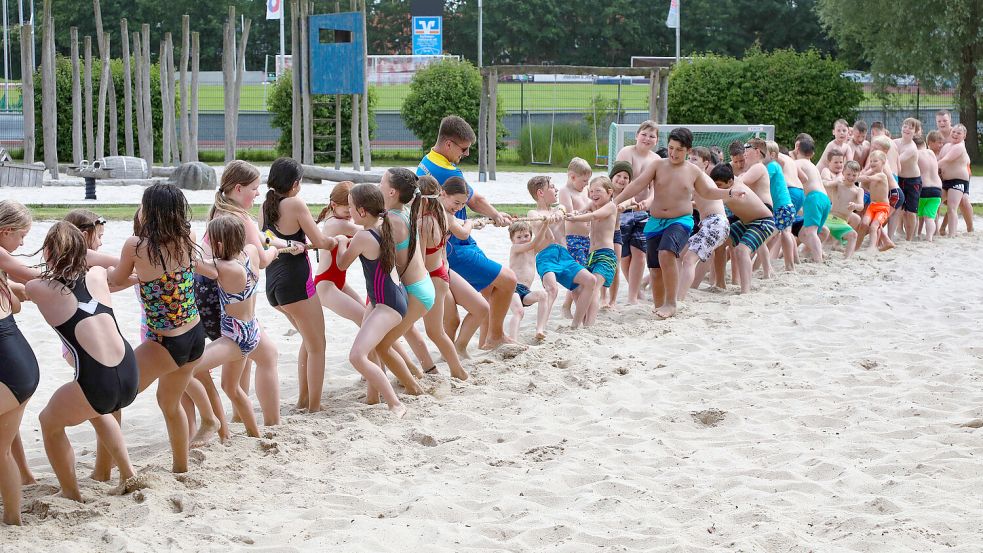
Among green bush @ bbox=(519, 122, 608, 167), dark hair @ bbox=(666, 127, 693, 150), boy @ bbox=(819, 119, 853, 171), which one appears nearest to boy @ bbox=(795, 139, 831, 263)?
boy @ bbox=(819, 119, 853, 171)

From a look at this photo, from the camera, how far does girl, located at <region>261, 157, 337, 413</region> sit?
5609 mm

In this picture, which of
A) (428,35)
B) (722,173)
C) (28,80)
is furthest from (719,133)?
(428,35)

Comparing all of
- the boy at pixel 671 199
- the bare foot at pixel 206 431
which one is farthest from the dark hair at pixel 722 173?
the bare foot at pixel 206 431

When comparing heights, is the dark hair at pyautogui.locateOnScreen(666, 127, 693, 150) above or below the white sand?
above

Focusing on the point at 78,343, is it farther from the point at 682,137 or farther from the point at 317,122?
the point at 317,122

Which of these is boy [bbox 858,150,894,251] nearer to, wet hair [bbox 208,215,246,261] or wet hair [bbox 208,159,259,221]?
wet hair [bbox 208,159,259,221]

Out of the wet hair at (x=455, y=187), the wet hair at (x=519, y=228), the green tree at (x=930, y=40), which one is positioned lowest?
the wet hair at (x=519, y=228)

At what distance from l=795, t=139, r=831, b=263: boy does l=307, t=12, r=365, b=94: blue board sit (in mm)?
12719

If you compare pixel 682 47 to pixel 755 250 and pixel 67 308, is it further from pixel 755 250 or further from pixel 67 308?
pixel 67 308

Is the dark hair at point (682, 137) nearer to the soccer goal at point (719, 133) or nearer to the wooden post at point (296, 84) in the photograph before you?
the soccer goal at point (719, 133)

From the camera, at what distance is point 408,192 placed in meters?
5.89

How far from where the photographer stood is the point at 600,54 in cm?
6359

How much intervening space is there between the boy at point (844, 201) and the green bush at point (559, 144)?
14.1 metres

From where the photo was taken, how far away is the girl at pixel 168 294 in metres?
4.48
